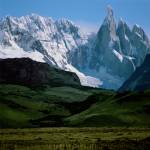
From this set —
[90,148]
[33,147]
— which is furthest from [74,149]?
[33,147]

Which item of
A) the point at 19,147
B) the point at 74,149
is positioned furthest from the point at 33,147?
the point at 74,149

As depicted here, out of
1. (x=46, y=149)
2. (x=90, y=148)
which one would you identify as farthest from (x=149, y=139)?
(x=46, y=149)

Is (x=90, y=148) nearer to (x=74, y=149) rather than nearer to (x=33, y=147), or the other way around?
(x=74, y=149)

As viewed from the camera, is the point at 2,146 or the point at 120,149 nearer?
the point at 120,149

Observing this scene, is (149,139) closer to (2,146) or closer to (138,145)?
(138,145)

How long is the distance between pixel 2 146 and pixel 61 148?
31.3 ft

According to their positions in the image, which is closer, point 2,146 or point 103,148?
point 103,148

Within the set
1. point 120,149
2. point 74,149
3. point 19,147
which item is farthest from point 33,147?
point 120,149

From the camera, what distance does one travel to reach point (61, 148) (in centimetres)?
8175

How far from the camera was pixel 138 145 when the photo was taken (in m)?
76.8

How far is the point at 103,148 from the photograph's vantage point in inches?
3061

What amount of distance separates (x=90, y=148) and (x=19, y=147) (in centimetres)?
1204

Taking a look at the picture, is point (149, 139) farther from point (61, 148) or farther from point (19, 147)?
point (19, 147)

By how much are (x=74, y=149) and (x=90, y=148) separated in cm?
251
